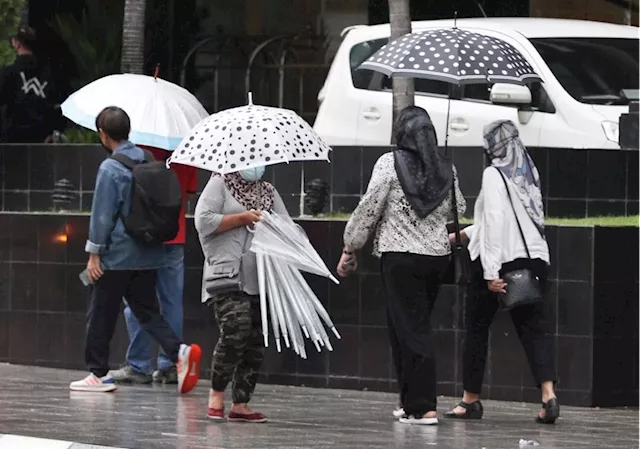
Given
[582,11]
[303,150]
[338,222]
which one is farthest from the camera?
[582,11]

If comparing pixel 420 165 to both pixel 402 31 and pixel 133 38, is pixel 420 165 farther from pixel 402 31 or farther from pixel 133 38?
pixel 133 38

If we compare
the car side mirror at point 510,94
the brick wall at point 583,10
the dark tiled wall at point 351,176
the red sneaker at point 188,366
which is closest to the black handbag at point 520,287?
the dark tiled wall at point 351,176

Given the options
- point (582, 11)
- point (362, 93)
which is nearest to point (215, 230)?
point (362, 93)

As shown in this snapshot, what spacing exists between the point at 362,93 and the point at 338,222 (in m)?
2.33

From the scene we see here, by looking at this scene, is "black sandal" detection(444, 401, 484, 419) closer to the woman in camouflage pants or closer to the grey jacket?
the woman in camouflage pants

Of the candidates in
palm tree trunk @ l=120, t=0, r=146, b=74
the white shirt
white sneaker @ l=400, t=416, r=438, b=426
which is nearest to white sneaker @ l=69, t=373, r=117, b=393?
white sneaker @ l=400, t=416, r=438, b=426

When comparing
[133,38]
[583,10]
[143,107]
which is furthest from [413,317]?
[583,10]

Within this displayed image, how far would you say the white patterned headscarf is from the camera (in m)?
9.49

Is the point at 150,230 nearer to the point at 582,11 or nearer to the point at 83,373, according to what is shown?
the point at 83,373

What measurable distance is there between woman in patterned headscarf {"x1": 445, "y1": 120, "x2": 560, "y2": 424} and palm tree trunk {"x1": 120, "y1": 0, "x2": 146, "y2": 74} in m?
5.11

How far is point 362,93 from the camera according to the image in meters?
13.2

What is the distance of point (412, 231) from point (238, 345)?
1158 millimetres

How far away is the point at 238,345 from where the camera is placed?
916cm

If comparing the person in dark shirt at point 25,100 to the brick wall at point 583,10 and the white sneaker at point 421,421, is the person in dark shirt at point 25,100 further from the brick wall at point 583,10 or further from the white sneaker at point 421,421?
the white sneaker at point 421,421
